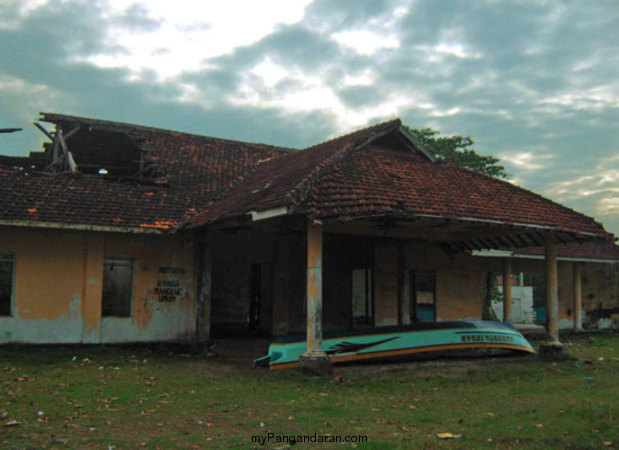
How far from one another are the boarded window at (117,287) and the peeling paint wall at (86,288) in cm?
24

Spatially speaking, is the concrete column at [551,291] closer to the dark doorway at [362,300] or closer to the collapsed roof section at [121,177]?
the dark doorway at [362,300]

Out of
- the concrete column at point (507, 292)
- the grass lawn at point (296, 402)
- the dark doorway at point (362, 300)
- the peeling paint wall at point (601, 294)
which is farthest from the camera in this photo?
the peeling paint wall at point (601, 294)

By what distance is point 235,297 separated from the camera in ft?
77.9

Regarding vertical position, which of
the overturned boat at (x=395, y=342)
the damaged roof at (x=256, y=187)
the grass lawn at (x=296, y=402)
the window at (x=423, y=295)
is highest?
the damaged roof at (x=256, y=187)

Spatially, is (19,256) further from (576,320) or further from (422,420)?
(576,320)

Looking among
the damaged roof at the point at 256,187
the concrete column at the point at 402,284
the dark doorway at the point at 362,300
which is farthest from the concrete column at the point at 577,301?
the concrete column at the point at 402,284

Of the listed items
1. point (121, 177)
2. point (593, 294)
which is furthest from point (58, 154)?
point (593, 294)

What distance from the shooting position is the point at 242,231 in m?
15.9

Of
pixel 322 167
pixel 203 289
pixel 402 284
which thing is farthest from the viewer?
pixel 402 284

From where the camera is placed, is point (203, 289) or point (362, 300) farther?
point (362, 300)

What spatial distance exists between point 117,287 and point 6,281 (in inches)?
96.5

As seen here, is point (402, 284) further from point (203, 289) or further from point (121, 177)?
point (121, 177)

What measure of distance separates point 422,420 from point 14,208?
10.1m

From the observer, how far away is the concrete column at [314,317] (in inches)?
413
